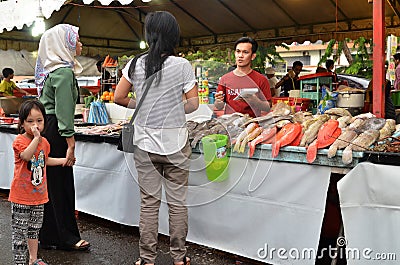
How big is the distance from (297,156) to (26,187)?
78.3 inches

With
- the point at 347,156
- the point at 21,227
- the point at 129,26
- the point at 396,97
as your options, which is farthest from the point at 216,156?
the point at 129,26

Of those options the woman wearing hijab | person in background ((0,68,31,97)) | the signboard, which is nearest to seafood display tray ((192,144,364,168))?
the woman wearing hijab

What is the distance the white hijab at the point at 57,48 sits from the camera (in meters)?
3.91

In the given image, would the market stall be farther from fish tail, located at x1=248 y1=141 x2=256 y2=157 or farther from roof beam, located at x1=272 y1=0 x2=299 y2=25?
roof beam, located at x1=272 y1=0 x2=299 y2=25

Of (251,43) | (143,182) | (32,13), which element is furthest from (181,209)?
(32,13)

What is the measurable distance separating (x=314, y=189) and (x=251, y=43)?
1.92 metres

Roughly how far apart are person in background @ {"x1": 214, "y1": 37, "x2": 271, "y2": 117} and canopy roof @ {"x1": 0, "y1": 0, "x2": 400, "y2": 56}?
3.42 m

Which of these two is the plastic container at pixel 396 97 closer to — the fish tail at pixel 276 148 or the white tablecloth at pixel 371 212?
the fish tail at pixel 276 148

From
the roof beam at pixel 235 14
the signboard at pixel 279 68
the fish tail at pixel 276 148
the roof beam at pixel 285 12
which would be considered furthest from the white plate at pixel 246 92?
the signboard at pixel 279 68

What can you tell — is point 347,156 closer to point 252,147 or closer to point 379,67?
point 252,147

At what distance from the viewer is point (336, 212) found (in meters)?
3.76

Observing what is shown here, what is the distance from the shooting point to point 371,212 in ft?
9.87

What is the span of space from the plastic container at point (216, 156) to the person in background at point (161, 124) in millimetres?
362

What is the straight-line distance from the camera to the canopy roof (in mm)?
7918
